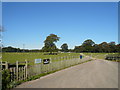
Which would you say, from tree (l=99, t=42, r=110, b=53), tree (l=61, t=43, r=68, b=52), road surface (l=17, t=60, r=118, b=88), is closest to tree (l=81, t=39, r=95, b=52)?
tree (l=99, t=42, r=110, b=53)

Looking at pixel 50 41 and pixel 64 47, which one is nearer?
pixel 50 41

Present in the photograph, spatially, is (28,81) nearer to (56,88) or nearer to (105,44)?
(56,88)

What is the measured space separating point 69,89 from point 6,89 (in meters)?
2.95

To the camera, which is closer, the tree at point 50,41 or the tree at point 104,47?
the tree at point 50,41

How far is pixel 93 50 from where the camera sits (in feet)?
366

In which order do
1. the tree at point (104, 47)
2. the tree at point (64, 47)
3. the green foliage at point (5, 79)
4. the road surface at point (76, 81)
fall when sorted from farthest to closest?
the tree at point (64, 47)
the tree at point (104, 47)
the road surface at point (76, 81)
the green foliage at point (5, 79)

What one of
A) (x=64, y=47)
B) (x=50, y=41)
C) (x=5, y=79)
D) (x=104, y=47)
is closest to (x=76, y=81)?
(x=5, y=79)

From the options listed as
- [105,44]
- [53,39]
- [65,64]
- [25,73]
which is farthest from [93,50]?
[25,73]

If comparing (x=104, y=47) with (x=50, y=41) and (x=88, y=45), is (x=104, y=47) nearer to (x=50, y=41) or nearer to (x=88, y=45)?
(x=88, y=45)

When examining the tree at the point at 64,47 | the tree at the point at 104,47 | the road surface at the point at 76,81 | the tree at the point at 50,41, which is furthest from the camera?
the tree at the point at 64,47

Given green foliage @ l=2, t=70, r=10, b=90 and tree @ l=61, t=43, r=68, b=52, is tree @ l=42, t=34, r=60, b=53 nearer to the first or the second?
green foliage @ l=2, t=70, r=10, b=90

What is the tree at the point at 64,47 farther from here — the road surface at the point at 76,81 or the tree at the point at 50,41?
the road surface at the point at 76,81

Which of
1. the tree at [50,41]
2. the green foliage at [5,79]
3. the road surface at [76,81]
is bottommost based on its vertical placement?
the road surface at [76,81]

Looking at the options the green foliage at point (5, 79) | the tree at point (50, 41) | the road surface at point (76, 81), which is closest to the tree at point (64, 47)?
the tree at point (50, 41)
